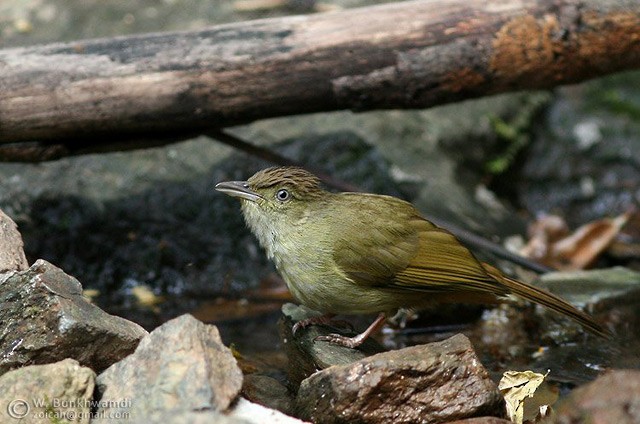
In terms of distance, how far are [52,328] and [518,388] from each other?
217cm

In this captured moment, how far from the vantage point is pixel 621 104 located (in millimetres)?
8961

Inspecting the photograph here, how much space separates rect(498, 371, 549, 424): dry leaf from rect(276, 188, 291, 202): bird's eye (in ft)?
5.00

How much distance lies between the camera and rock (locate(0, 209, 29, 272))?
4164mm

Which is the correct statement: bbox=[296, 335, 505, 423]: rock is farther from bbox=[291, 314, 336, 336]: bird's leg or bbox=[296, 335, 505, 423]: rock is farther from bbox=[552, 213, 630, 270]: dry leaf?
bbox=[552, 213, 630, 270]: dry leaf

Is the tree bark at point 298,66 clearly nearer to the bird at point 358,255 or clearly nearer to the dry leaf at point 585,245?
the bird at point 358,255

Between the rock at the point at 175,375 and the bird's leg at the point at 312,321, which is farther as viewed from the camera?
the bird's leg at the point at 312,321

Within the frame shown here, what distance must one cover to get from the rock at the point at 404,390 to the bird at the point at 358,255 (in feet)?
2.46

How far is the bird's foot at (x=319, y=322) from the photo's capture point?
15.4ft

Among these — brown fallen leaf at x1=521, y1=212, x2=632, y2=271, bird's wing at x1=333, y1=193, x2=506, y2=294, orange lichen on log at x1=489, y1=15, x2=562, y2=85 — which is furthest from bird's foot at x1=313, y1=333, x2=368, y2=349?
brown fallen leaf at x1=521, y1=212, x2=632, y2=271

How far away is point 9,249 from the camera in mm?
4234

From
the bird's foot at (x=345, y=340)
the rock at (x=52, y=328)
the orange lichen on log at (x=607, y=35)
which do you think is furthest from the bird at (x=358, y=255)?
the orange lichen on log at (x=607, y=35)

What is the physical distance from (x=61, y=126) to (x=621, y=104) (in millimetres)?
5962

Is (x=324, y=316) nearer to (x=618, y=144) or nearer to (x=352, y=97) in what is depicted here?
(x=352, y=97)

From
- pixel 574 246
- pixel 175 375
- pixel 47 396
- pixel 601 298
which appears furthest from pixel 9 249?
pixel 574 246
